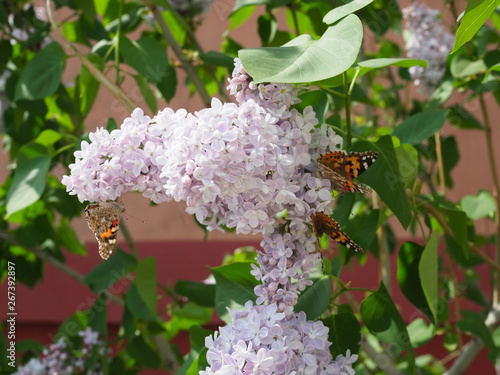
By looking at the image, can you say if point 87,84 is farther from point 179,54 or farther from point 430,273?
point 430,273

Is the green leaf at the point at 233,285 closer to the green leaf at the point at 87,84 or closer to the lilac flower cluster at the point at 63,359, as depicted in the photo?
the green leaf at the point at 87,84

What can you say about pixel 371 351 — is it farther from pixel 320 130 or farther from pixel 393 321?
pixel 320 130

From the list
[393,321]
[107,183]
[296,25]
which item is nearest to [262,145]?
[107,183]

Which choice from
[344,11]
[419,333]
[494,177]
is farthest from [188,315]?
[344,11]

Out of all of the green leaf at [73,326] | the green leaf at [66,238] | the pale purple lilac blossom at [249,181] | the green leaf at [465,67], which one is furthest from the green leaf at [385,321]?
the green leaf at [66,238]

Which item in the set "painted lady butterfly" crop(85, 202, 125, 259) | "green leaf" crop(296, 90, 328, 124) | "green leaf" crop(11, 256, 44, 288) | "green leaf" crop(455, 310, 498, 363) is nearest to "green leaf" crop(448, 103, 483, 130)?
"green leaf" crop(455, 310, 498, 363)

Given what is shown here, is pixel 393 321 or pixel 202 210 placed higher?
pixel 202 210
